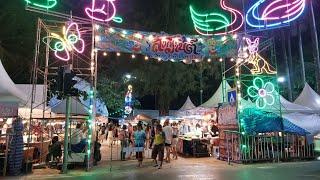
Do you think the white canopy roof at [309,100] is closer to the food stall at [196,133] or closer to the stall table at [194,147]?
the food stall at [196,133]

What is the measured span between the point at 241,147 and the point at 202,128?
10.6 meters

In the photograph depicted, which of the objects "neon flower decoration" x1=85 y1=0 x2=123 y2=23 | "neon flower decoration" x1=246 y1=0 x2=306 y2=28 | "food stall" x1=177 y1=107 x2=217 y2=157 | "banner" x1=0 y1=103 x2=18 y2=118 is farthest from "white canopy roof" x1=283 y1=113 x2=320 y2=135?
"banner" x1=0 y1=103 x2=18 y2=118

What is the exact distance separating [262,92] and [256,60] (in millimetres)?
2135

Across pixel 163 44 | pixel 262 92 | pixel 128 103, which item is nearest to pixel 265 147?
pixel 262 92

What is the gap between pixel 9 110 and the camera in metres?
15.9

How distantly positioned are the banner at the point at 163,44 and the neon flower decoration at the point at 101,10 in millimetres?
492

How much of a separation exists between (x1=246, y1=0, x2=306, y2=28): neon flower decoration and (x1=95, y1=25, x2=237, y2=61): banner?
148 cm

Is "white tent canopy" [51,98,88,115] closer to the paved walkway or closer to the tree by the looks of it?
the paved walkway

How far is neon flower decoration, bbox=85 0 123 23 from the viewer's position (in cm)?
1647

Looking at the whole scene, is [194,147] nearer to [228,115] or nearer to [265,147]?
[228,115]

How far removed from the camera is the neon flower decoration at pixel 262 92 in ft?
61.2

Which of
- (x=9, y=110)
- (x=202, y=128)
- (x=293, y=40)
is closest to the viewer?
(x=9, y=110)

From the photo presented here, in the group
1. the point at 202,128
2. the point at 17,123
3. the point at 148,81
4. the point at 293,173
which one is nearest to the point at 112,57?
the point at 148,81

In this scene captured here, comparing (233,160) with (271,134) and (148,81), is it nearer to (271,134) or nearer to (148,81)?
(271,134)
